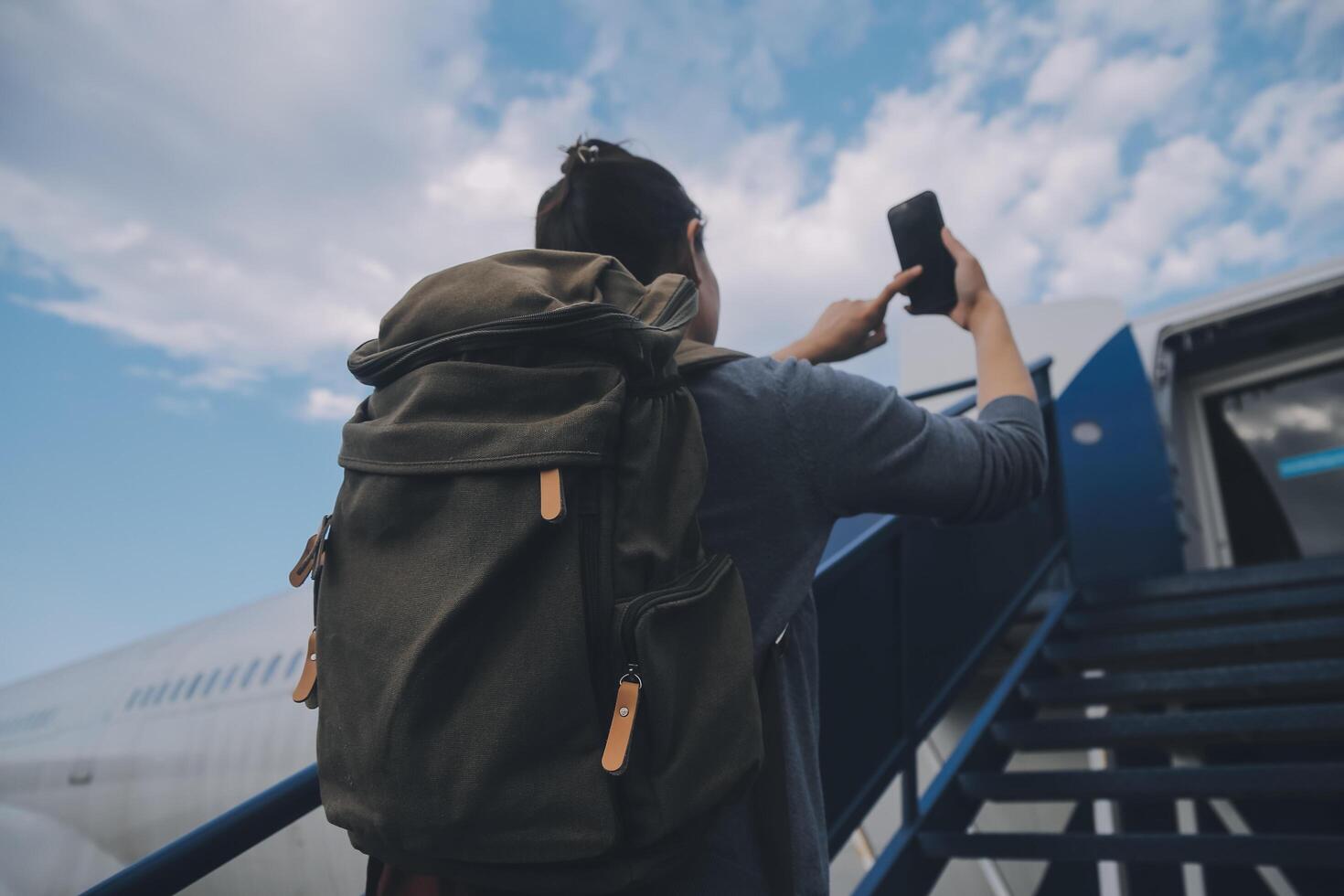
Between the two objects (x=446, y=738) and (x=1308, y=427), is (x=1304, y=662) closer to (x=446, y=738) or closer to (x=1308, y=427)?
(x=446, y=738)

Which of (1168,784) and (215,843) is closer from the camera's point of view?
(215,843)

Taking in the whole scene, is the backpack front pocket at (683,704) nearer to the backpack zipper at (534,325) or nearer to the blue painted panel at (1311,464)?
the backpack zipper at (534,325)

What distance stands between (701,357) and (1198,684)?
2.24m

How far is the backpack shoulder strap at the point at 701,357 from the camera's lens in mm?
939

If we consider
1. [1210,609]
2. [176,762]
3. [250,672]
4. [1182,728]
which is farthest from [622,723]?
[176,762]

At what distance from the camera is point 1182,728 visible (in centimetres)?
225

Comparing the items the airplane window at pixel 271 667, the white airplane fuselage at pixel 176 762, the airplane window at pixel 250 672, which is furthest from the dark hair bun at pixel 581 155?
the airplane window at pixel 250 672

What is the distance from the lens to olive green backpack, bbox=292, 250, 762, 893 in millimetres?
705

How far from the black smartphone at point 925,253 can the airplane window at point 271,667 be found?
4794mm

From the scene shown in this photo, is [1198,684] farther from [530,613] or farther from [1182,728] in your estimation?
[530,613]

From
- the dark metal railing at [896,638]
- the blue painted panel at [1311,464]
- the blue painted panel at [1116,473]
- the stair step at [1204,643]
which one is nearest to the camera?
the dark metal railing at [896,638]

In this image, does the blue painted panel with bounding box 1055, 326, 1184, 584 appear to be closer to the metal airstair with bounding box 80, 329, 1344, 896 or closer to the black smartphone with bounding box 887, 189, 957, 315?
the metal airstair with bounding box 80, 329, 1344, 896

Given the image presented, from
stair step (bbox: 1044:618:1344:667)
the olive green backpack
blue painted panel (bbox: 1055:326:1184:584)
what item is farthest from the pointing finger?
blue painted panel (bbox: 1055:326:1184:584)

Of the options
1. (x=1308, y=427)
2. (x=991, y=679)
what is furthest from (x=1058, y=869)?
(x=1308, y=427)
